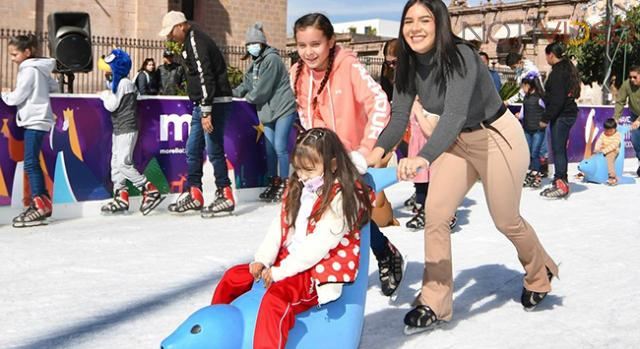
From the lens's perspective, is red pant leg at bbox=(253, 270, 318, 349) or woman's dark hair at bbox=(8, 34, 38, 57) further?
woman's dark hair at bbox=(8, 34, 38, 57)

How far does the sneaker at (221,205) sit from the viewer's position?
724cm

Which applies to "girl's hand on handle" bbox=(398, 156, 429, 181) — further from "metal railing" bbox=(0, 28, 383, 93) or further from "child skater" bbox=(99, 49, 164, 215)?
"metal railing" bbox=(0, 28, 383, 93)

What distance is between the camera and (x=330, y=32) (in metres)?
4.02

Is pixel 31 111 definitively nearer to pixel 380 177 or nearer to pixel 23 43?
pixel 23 43

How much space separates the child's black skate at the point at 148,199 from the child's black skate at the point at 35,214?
903 millimetres

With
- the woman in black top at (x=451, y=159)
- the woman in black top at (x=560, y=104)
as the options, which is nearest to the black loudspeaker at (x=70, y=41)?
the woman in black top at (x=560, y=104)

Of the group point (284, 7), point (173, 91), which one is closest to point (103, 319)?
point (173, 91)

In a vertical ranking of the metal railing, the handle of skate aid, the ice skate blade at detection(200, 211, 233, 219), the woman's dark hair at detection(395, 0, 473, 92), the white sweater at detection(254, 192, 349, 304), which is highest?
the metal railing

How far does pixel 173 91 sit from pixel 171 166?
17.5 feet

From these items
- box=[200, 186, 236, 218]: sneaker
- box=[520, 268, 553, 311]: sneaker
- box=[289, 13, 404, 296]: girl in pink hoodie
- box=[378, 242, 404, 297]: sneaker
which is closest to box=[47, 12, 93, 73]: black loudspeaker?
box=[200, 186, 236, 218]: sneaker

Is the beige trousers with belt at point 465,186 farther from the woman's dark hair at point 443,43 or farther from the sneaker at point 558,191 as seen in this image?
the sneaker at point 558,191

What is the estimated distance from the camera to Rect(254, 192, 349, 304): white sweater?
288cm

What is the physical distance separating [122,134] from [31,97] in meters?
0.95

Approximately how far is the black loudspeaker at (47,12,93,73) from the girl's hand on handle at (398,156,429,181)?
29.3 feet
